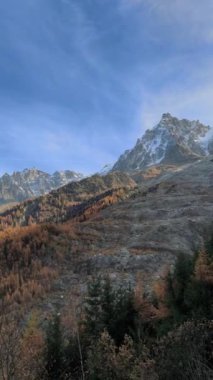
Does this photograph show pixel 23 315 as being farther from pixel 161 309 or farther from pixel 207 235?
pixel 207 235

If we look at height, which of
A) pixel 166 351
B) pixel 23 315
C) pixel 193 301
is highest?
pixel 166 351

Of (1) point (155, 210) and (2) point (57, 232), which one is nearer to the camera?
(2) point (57, 232)

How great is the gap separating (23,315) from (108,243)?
4035cm

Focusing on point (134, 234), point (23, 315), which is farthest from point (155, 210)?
point (23, 315)

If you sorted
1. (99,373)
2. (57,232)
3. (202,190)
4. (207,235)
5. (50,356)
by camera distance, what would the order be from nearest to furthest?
1. (99,373)
2. (50,356)
3. (207,235)
4. (57,232)
5. (202,190)

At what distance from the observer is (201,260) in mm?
50656

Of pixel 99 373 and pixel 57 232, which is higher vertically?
pixel 57 232

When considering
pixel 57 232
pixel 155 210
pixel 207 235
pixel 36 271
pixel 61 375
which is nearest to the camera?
pixel 61 375

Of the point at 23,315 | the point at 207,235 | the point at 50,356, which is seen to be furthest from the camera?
the point at 207,235

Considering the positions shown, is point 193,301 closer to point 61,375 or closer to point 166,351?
point 61,375

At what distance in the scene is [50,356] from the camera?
4881 centimetres

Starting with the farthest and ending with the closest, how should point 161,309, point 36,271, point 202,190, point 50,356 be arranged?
point 202,190, point 36,271, point 161,309, point 50,356

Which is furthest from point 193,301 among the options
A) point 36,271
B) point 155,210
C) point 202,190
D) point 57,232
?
point 202,190

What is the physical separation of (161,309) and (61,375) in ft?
48.4
